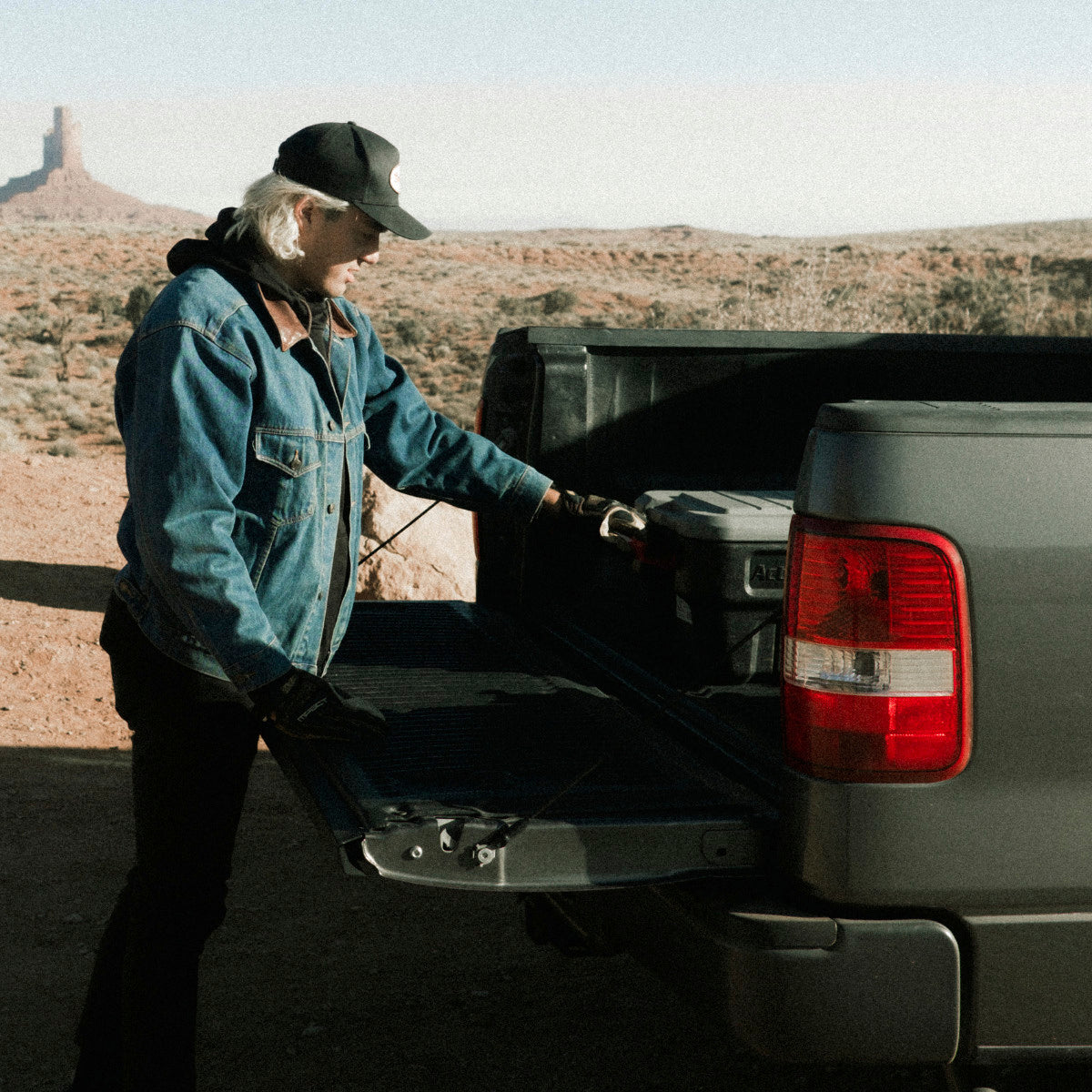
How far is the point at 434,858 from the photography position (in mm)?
2223

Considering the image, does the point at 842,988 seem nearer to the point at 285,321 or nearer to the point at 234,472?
the point at 234,472

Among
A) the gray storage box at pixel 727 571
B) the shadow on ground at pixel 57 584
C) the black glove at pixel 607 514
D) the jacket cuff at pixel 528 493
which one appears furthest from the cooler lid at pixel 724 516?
the shadow on ground at pixel 57 584

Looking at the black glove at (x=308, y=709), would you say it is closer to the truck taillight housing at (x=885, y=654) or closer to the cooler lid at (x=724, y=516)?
the truck taillight housing at (x=885, y=654)

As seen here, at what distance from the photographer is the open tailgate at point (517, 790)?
2.23 m

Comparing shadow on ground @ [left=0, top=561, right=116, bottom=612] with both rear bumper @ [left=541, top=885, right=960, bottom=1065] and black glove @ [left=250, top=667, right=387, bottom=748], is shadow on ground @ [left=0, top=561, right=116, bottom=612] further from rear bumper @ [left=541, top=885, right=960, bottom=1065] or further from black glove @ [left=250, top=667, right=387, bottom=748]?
rear bumper @ [left=541, top=885, right=960, bottom=1065]

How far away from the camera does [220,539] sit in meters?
2.52

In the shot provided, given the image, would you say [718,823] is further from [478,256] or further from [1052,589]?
[478,256]

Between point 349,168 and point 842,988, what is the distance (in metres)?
1.73

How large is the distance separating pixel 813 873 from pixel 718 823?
0.60ft

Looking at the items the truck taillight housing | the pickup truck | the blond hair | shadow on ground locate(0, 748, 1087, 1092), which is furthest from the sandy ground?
the blond hair

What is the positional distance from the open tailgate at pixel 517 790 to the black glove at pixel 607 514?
37 cm

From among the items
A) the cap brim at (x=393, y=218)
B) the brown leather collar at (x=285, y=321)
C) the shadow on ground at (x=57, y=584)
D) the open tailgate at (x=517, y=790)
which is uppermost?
the cap brim at (x=393, y=218)

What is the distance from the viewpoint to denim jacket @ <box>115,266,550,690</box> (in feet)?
8.23

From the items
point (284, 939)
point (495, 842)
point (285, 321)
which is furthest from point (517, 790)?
point (284, 939)
